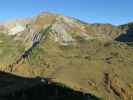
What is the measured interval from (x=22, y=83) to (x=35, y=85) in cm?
1066

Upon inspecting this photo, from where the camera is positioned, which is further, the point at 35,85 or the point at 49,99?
the point at 35,85

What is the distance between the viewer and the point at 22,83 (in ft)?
490

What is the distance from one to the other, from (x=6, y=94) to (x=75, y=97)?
3211 centimetres

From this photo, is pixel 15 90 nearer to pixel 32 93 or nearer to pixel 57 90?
pixel 32 93

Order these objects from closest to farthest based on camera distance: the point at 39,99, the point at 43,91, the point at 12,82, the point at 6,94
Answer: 1. the point at 6,94
2. the point at 39,99
3. the point at 43,91
4. the point at 12,82

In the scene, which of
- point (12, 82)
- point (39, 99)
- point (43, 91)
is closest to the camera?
point (39, 99)

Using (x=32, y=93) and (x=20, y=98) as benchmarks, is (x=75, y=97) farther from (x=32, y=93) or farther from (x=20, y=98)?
(x=20, y=98)

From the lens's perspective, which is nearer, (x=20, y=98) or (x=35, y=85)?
(x=20, y=98)

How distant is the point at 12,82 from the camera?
480 ft

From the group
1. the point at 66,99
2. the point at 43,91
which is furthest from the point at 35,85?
the point at 66,99

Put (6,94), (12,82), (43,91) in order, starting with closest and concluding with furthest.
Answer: (6,94) → (43,91) → (12,82)

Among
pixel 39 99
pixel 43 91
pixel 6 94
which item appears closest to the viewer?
pixel 6 94

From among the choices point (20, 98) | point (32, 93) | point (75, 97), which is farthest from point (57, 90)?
point (20, 98)

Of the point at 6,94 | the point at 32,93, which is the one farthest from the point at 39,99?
the point at 6,94
